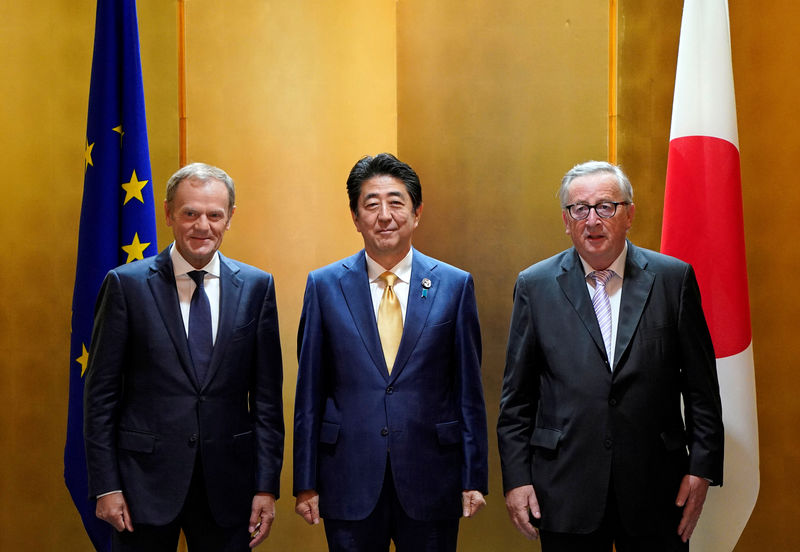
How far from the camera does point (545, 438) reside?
2463mm

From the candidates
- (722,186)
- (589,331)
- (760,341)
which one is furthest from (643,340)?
(760,341)

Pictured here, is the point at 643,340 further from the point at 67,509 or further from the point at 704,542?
the point at 67,509

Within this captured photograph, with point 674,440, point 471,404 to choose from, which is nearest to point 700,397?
point 674,440

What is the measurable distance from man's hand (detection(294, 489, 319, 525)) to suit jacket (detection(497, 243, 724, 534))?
0.60m

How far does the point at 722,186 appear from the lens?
3.02 metres

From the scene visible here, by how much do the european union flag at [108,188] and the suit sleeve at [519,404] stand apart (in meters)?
1.61

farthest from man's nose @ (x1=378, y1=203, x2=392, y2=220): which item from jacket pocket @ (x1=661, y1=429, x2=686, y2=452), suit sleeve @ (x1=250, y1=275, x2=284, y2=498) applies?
jacket pocket @ (x1=661, y1=429, x2=686, y2=452)

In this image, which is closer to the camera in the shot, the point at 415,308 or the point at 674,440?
the point at 674,440

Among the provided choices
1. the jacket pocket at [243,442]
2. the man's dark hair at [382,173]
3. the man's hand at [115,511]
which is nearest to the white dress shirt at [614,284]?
the man's dark hair at [382,173]

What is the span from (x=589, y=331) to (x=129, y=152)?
6.60ft

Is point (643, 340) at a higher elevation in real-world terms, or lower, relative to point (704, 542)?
higher

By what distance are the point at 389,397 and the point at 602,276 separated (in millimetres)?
770

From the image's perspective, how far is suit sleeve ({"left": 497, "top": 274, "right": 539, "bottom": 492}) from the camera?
8.16 ft

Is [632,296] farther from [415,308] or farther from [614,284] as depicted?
[415,308]
